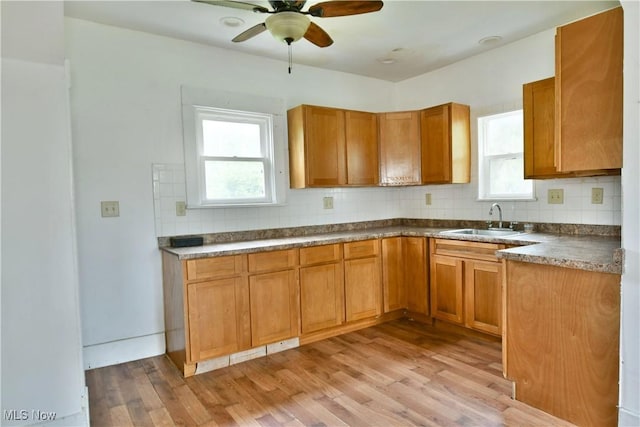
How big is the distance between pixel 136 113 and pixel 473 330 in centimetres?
325

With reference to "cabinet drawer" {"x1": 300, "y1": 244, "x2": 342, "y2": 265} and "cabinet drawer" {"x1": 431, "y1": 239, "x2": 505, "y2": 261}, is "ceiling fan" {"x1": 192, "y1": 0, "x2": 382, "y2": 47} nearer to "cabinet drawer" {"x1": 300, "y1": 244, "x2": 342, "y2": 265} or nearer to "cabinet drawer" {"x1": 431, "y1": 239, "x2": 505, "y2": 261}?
"cabinet drawer" {"x1": 300, "y1": 244, "x2": 342, "y2": 265}

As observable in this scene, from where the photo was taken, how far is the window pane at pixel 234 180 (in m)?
3.37

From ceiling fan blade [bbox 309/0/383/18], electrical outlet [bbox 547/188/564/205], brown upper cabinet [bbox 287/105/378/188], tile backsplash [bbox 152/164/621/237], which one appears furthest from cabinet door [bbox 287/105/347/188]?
electrical outlet [bbox 547/188/564/205]

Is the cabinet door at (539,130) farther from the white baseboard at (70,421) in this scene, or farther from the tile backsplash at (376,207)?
the white baseboard at (70,421)

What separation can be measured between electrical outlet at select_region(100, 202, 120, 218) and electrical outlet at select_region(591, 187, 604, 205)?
3.63 meters

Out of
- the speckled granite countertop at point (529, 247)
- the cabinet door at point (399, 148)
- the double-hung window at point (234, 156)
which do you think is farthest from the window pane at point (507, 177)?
the double-hung window at point (234, 156)

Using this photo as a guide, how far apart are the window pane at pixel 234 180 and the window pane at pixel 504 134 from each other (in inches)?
86.2

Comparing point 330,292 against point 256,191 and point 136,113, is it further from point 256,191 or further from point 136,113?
point 136,113

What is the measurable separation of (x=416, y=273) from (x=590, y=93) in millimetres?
2160

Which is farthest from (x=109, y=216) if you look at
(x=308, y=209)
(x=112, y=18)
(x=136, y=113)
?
(x=308, y=209)

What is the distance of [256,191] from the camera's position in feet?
11.8

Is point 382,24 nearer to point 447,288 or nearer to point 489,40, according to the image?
point 489,40

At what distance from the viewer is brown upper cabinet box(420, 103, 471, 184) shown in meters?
3.71

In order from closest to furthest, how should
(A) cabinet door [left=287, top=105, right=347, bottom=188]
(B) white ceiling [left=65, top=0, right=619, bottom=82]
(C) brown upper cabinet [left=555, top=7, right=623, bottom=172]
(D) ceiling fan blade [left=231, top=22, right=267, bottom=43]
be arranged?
(C) brown upper cabinet [left=555, top=7, right=623, bottom=172], (D) ceiling fan blade [left=231, top=22, right=267, bottom=43], (B) white ceiling [left=65, top=0, right=619, bottom=82], (A) cabinet door [left=287, top=105, right=347, bottom=188]
